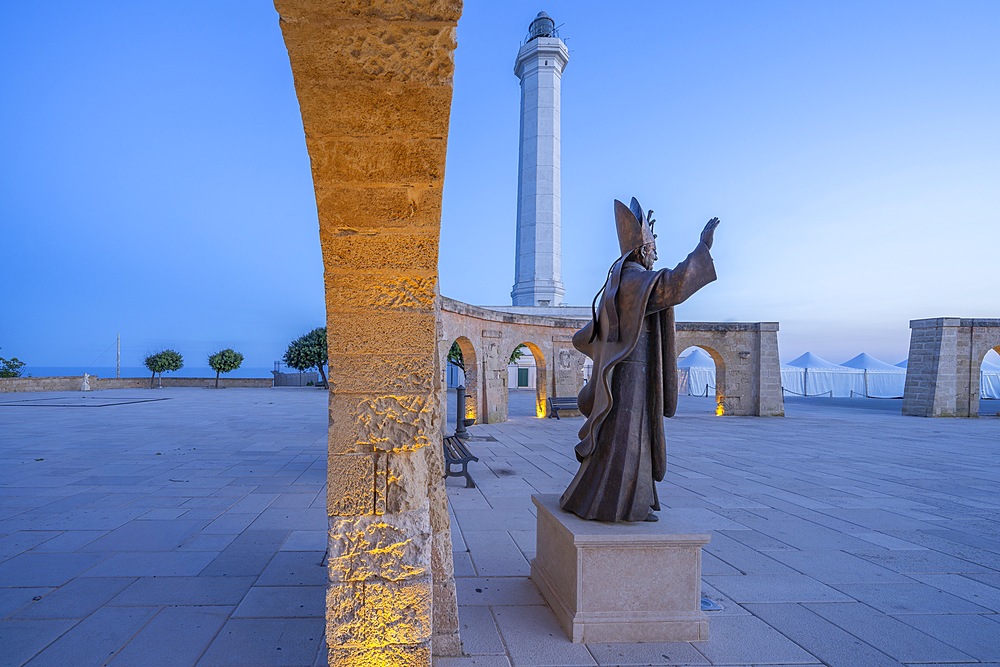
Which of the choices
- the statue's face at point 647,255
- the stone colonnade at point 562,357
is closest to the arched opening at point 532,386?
the stone colonnade at point 562,357

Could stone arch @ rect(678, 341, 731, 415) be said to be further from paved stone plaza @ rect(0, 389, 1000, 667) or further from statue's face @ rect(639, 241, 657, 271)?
statue's face @ rect(639, 241, 657, 271)

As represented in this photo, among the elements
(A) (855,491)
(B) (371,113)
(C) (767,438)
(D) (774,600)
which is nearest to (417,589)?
(B) (371,113)

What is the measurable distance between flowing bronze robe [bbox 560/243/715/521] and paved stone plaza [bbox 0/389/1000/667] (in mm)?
469

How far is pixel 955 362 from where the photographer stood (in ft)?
50.6

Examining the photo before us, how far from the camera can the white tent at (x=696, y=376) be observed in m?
27.5

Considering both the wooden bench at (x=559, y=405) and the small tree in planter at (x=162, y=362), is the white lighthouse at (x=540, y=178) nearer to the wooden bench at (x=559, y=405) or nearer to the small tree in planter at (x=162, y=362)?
the wooden bench at (x=559, y=405)

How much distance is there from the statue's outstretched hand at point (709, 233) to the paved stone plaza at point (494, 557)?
1.76 m

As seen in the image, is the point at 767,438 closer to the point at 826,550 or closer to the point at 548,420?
the point at 548,420

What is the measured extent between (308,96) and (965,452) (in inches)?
491

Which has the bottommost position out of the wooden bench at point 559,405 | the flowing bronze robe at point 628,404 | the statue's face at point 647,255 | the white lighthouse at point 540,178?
the wooden bench at point 559,405

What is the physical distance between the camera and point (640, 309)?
279 centimetres

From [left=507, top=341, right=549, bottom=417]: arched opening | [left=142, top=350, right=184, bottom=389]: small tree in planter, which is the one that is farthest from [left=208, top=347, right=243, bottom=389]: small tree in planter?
[left=507, top=341, right=549, bottom=417]: arched opening

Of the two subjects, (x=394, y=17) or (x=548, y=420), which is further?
(x=548, y=420)

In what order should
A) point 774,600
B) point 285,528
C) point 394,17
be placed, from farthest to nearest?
1. point 285,528
2. point 774,600
3. point 394,17
